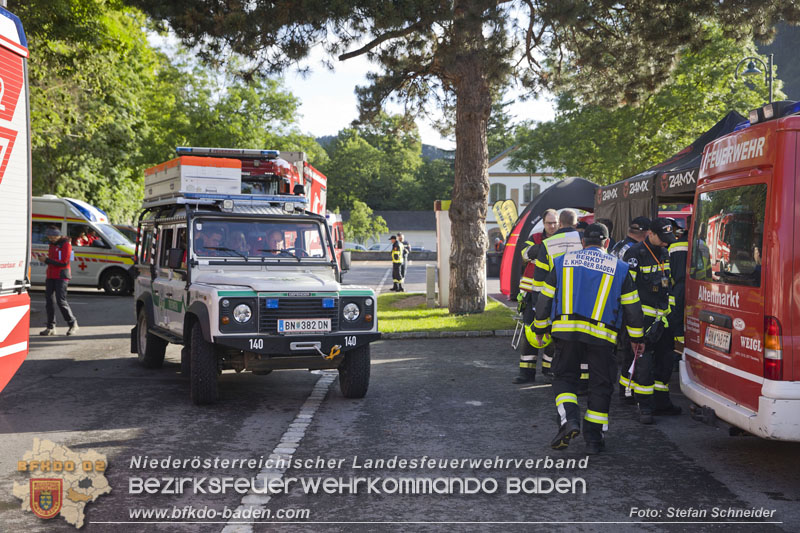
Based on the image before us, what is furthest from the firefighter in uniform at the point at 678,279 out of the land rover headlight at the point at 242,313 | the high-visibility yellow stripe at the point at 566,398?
the land rover headlight at the point at 242,313

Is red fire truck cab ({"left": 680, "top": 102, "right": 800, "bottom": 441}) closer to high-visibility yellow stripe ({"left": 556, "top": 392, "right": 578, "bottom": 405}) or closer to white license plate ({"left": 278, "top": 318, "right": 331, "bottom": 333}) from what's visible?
high-visibility yellow stripe ({"left": 556, "top": 392, "right": 578, "bottom": 405})

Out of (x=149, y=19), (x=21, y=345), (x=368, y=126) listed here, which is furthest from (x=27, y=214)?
(x=368, y=126)

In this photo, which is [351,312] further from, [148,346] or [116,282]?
[116,282]

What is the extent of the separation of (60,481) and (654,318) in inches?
210

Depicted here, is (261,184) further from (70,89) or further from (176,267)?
(70,89)

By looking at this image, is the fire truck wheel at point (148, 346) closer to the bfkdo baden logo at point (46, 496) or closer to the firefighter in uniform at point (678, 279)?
the bfkdo baden logo at point (46, 496)

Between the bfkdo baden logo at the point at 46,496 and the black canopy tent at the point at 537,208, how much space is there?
13.1 m

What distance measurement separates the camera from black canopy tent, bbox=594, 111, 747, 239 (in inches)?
414

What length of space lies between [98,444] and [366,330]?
290cm

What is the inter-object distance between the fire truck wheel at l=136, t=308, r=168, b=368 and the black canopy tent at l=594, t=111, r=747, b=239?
7195mm

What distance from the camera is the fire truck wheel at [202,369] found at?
793 centimetres

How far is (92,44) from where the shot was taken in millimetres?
18422

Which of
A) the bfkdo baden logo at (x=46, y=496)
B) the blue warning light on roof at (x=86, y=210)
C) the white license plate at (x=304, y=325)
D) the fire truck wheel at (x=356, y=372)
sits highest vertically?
the blue warning light on roof at (x=86, y=210)

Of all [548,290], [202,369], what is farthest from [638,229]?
[202,369]
